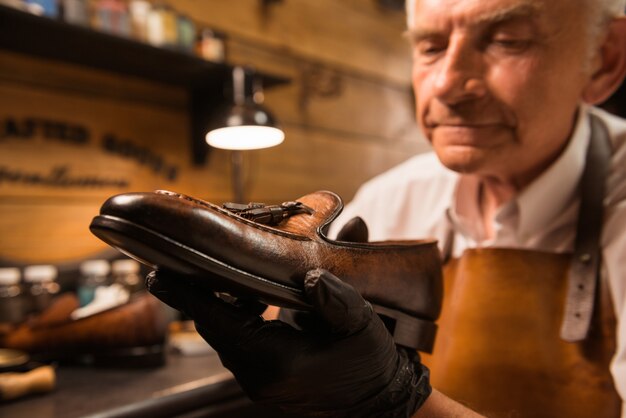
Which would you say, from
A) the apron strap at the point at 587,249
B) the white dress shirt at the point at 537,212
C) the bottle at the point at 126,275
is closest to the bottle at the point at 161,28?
the bottle at the point at 126,275

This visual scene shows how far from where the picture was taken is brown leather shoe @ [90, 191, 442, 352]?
447mm

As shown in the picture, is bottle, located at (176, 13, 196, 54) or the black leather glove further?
bottle, located at (176, 13, 196, 54)

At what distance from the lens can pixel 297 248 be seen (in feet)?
1.76

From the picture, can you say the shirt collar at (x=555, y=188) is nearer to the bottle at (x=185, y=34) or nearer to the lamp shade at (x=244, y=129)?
the lamp shade at (x=244, y=129)

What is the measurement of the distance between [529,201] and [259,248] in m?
0.65

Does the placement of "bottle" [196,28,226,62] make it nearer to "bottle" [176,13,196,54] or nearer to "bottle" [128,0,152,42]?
"bottle" [176,13,196,54]

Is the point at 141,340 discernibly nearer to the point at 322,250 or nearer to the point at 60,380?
the point at 60,380

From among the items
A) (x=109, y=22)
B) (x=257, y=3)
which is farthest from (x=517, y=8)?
(x=257, y=3)

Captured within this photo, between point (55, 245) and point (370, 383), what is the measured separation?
1.48 meters

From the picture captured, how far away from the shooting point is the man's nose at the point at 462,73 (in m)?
0.83

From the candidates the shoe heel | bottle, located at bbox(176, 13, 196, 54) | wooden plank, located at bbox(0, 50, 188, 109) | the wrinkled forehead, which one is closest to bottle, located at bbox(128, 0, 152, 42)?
bottle, located at bbox(176, 13, 196, 54)

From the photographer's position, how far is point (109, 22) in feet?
5.48

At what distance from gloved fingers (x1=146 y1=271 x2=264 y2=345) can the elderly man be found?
0.22 meters

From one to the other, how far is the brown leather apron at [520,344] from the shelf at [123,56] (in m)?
1.24
